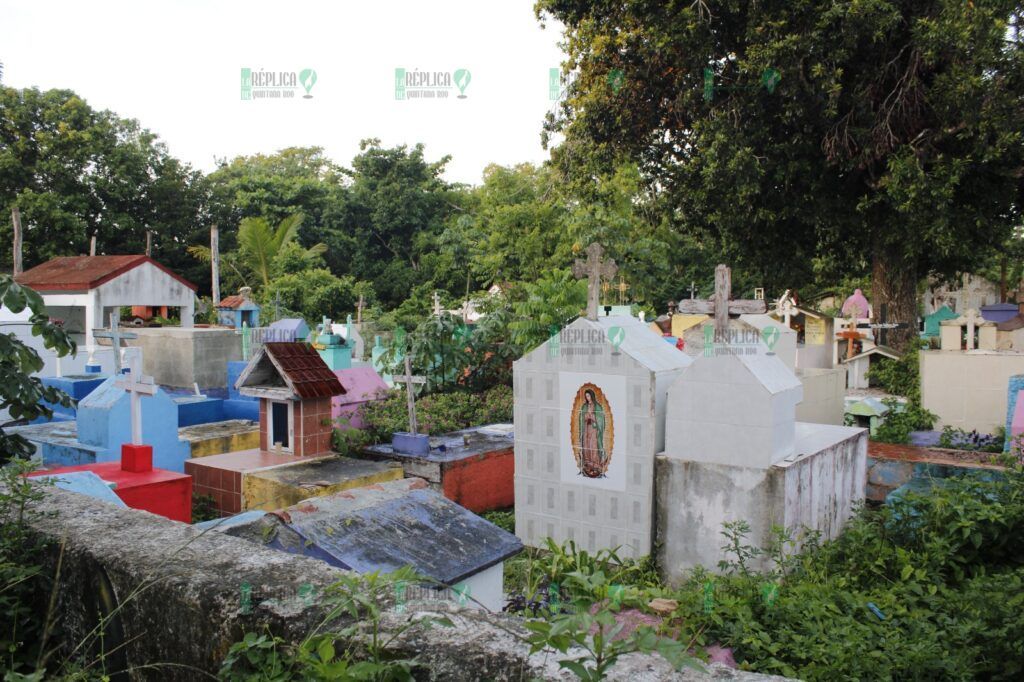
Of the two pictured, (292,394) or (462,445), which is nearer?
(292,394)

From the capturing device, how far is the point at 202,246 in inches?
1296

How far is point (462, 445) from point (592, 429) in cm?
329

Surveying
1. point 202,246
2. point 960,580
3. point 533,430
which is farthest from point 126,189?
point 960,580

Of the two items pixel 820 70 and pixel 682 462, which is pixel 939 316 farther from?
pixel 682 462

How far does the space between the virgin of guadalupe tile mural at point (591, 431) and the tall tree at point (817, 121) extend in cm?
882

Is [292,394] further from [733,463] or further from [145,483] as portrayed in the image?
[733,463]

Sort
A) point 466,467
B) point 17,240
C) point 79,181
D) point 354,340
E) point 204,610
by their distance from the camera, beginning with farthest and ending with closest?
point 79,181 < point 17,240 < point 354,340 < point 466,467 < point 204,610

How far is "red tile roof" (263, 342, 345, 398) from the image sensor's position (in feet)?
31.8

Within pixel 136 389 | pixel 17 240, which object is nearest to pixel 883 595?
pixel 136 389

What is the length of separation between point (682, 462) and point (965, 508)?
236 cm

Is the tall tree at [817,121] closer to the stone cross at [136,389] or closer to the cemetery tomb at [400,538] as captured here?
the stone cross at [136,389]

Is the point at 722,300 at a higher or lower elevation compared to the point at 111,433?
higher

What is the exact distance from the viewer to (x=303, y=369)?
32.6 feet

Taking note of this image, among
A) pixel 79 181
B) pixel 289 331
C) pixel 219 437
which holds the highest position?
pixel 79 181
